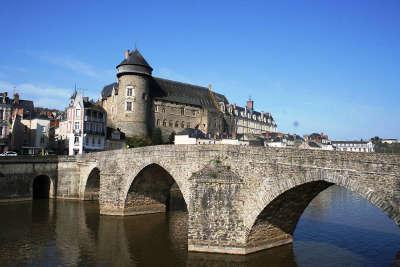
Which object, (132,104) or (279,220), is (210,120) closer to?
(132,104)

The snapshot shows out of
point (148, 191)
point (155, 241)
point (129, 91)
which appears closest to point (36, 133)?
point (129, 91)

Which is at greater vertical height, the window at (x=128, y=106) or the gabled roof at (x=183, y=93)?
the gabled roof at (x=183, y=93)

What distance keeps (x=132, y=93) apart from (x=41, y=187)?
73.2 feet

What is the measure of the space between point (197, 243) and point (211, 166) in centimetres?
402

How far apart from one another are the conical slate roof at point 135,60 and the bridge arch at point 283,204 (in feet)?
143

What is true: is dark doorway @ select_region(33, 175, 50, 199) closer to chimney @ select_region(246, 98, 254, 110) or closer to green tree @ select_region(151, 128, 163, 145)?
green tree @ select_region(151, 128, 163, 145)

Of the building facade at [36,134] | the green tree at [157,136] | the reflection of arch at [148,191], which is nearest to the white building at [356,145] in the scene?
the green tree at [157,136]

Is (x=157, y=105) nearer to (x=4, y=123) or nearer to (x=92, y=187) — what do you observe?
(x=4, y=123)

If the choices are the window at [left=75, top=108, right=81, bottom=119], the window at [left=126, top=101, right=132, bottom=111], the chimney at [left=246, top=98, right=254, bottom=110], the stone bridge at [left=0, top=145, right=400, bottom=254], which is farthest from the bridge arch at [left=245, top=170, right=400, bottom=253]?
the chimney at [left=246, top=98, right=254, bottom=110]

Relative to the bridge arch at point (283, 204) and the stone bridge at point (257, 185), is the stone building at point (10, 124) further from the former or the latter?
the bridge arch at point (283, 204)

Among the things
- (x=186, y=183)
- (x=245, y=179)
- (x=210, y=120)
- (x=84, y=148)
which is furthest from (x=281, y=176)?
(x=210, y=120)

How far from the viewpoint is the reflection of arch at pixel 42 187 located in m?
42.5

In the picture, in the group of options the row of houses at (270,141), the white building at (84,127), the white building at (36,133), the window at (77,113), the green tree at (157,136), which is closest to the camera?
the white building at (84,127)

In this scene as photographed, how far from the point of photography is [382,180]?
14758 mm
